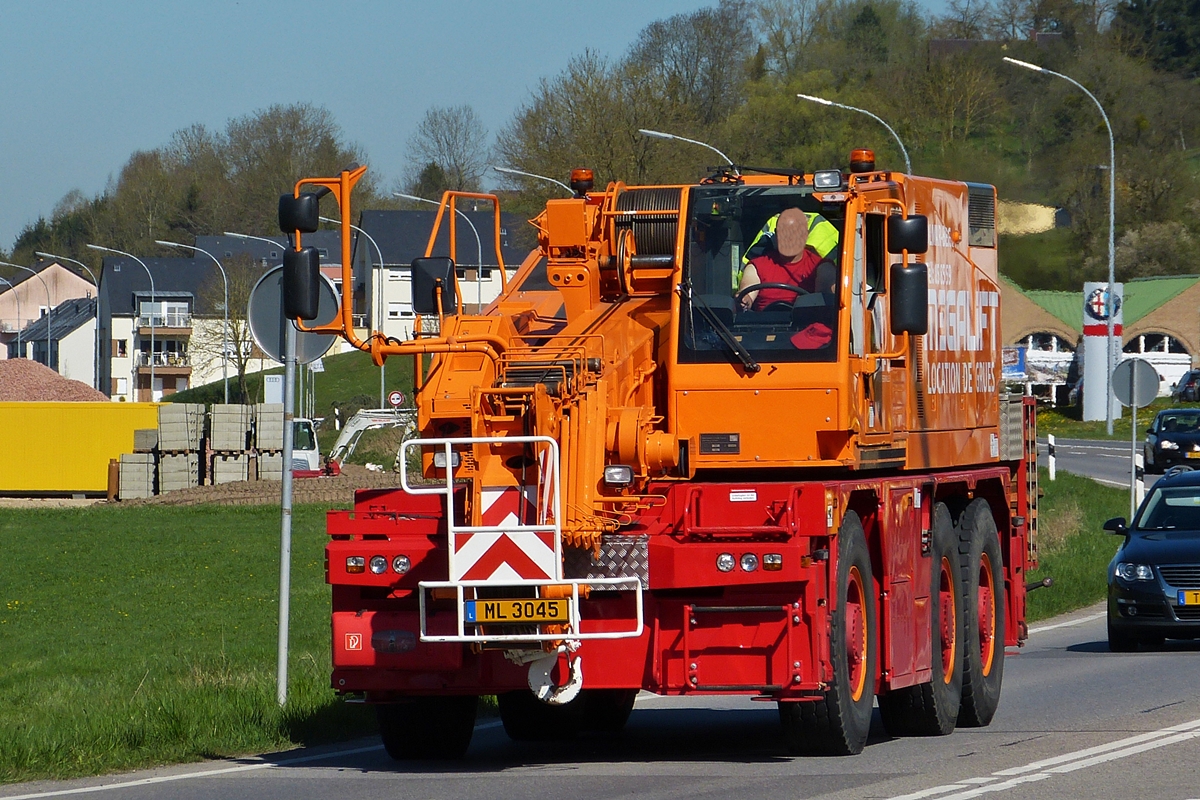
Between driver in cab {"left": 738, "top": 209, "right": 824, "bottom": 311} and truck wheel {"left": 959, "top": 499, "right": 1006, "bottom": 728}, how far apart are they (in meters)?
3.04

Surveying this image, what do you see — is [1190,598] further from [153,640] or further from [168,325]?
[168,325]

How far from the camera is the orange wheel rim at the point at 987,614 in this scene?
13.3 m

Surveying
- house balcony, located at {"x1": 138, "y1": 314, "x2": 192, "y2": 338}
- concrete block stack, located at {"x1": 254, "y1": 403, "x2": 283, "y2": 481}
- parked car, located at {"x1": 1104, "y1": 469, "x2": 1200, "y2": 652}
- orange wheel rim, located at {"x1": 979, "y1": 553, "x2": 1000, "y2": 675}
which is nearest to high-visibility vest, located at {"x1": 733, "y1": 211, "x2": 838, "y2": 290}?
orange wheel rim, located at {"x1": 979, "y1": 553, "x2": 1000, "y2": 675}

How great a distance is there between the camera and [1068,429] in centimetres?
7388

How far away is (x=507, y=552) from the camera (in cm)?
952

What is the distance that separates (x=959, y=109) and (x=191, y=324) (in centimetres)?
7138

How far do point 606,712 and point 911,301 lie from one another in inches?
142

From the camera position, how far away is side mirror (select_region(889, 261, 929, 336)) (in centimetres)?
1066

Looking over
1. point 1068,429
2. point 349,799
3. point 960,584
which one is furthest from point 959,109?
point 349,799

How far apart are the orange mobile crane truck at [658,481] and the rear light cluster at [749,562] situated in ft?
0.04

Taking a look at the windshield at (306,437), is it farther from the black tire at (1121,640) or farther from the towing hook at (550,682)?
the towing hook at (550,682)

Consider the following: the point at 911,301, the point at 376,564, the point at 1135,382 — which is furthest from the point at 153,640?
the point at 1135,382

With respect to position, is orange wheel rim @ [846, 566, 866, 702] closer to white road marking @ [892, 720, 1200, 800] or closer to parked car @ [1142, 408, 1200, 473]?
white road marking @ [892, 720, 1200, 800]

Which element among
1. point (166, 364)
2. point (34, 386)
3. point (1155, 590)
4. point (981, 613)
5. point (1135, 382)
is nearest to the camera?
point (981, 613)
